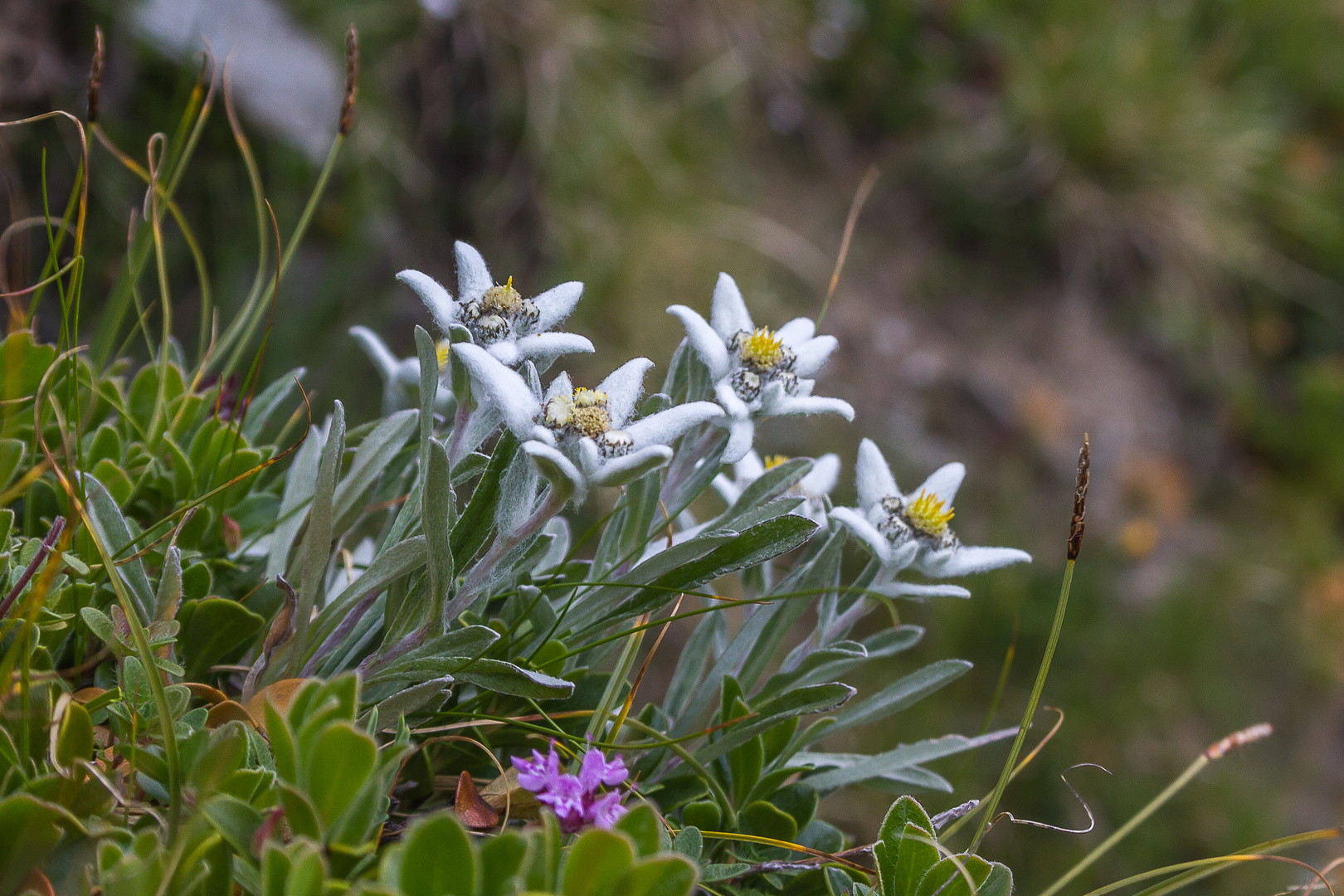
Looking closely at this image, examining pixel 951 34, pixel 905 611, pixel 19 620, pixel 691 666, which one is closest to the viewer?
pixel 19 620

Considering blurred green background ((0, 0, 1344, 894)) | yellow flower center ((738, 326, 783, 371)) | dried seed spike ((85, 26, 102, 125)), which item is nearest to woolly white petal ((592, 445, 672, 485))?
yellow flower center ((738, 326, 783, 371))

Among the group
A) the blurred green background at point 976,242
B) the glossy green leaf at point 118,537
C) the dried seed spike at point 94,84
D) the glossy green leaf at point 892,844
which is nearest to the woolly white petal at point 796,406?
the glossy green leaf at point 892,844

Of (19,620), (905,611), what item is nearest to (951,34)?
(905,611)

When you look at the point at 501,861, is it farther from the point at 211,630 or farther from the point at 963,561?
the point at 963,561

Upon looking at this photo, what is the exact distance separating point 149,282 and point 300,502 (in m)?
2.59

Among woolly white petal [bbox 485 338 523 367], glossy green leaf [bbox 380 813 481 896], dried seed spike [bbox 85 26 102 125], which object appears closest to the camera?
glossy green leaf [bbox 380 813 481 896]

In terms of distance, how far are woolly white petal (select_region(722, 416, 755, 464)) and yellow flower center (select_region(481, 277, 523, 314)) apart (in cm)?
21

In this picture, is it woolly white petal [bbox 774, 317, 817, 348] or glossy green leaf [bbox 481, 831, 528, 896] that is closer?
glossy green leaf [bbox 481, 831, 528, 896]

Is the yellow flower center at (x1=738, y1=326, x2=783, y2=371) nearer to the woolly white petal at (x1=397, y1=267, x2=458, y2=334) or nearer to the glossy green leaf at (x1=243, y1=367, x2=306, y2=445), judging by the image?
the woolly white petal at (x1=397, y1=267, x2=458, y2=334)

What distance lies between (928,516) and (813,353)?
0.63 feet

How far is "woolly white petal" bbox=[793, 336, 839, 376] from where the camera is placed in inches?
35.7

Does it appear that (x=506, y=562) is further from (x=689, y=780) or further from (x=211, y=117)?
(x=211, y=117)

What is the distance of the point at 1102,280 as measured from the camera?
5145mm

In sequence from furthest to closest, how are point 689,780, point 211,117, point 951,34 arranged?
point 951,34 < point 211,117 < point 689,780
